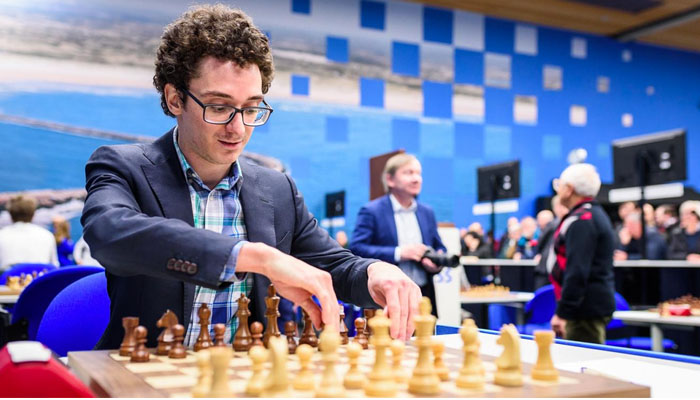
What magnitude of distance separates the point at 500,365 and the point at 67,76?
7.81 metres

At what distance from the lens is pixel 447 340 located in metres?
1.43

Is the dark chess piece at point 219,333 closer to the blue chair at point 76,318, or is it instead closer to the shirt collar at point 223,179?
the shirt collar at point 223,179

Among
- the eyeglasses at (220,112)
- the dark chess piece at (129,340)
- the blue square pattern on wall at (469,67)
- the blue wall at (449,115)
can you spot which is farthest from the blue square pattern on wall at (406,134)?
the dark chess piece at (129,340)

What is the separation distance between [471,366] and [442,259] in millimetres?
2917

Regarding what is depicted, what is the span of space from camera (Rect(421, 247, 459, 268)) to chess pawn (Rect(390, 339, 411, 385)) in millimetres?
2800

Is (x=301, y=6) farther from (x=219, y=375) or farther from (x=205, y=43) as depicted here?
(x=219, y=375)

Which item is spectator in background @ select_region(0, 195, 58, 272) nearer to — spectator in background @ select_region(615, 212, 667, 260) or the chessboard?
the chessboard

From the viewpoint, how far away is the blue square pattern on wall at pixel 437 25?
9.84 meters

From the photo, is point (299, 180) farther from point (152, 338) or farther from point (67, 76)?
point (152, 338)

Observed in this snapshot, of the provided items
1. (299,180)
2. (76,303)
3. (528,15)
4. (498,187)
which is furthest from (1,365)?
(528,15)

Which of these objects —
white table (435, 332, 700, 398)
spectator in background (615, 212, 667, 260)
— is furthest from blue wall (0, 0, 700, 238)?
white table (435, 332, 700, 398)

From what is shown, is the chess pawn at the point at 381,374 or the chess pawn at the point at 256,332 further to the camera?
the chess pawn at the point at 256,332

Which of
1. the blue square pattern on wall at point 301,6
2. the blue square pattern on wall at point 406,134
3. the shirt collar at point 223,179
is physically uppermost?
the blue square pattern on wall at point 301,6

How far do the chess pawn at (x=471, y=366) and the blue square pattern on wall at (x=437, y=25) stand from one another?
932 cm
